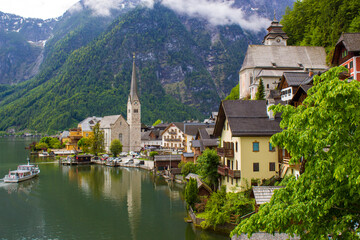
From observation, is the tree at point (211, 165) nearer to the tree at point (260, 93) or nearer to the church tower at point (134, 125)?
the tree at point (260, 93)

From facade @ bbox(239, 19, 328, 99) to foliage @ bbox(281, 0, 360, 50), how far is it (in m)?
4.28

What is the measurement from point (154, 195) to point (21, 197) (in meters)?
17.6

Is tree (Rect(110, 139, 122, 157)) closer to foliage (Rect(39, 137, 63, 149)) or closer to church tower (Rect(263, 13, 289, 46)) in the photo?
foliage (Rect(39, 137, 63, 149))

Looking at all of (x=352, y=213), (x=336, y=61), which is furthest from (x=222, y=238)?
(x=336, y=61)

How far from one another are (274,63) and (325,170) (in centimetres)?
6729

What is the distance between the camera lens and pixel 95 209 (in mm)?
39719

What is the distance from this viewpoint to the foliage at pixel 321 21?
63438 mm

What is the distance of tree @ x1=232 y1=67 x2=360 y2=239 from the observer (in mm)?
9062

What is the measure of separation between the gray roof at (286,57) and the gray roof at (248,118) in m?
42.4

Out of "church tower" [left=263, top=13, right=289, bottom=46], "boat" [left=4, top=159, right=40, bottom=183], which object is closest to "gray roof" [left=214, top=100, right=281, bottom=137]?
"boat" [left=4, top=159, right=40, bottom=183]

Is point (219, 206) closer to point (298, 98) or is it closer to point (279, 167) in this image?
point (279, 167)

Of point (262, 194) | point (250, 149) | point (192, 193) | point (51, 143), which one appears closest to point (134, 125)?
point (51, 143)

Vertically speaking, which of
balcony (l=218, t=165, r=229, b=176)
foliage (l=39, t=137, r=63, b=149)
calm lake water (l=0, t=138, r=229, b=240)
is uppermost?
foliage (l=39, t=137, r=63, b=149)

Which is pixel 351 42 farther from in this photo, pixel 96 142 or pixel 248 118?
pixel 96 142
